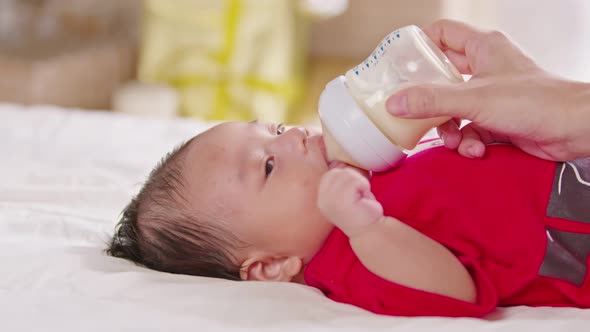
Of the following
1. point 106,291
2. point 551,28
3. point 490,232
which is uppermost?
point 551,28

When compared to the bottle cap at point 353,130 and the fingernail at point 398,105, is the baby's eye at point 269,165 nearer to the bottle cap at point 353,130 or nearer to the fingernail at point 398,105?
the bottle cap at point 353,130

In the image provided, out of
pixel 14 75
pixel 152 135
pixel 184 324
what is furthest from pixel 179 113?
pixel 184 324

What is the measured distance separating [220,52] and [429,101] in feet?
7.29

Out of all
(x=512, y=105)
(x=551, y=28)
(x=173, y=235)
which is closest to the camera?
(x=512, y=105)

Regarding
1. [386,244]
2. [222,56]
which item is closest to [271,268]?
[386,244]

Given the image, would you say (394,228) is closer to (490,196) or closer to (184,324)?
(490,196)

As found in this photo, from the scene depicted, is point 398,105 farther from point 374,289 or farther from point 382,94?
point 374,289

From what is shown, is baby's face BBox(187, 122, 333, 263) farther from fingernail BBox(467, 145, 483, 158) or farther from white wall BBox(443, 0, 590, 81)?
white wall BBox(443, 0, 590, 81)

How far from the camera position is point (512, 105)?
3.51 ft

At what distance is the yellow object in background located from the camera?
312 centimetres

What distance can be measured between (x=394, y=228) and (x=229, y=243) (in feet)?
0.91

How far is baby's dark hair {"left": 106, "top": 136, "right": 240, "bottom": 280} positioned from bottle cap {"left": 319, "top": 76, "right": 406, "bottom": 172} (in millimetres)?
233

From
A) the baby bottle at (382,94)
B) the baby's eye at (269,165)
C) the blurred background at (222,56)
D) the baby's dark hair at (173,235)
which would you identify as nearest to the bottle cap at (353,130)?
the baby bottle at (382,94)

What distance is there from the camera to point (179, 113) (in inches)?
128
